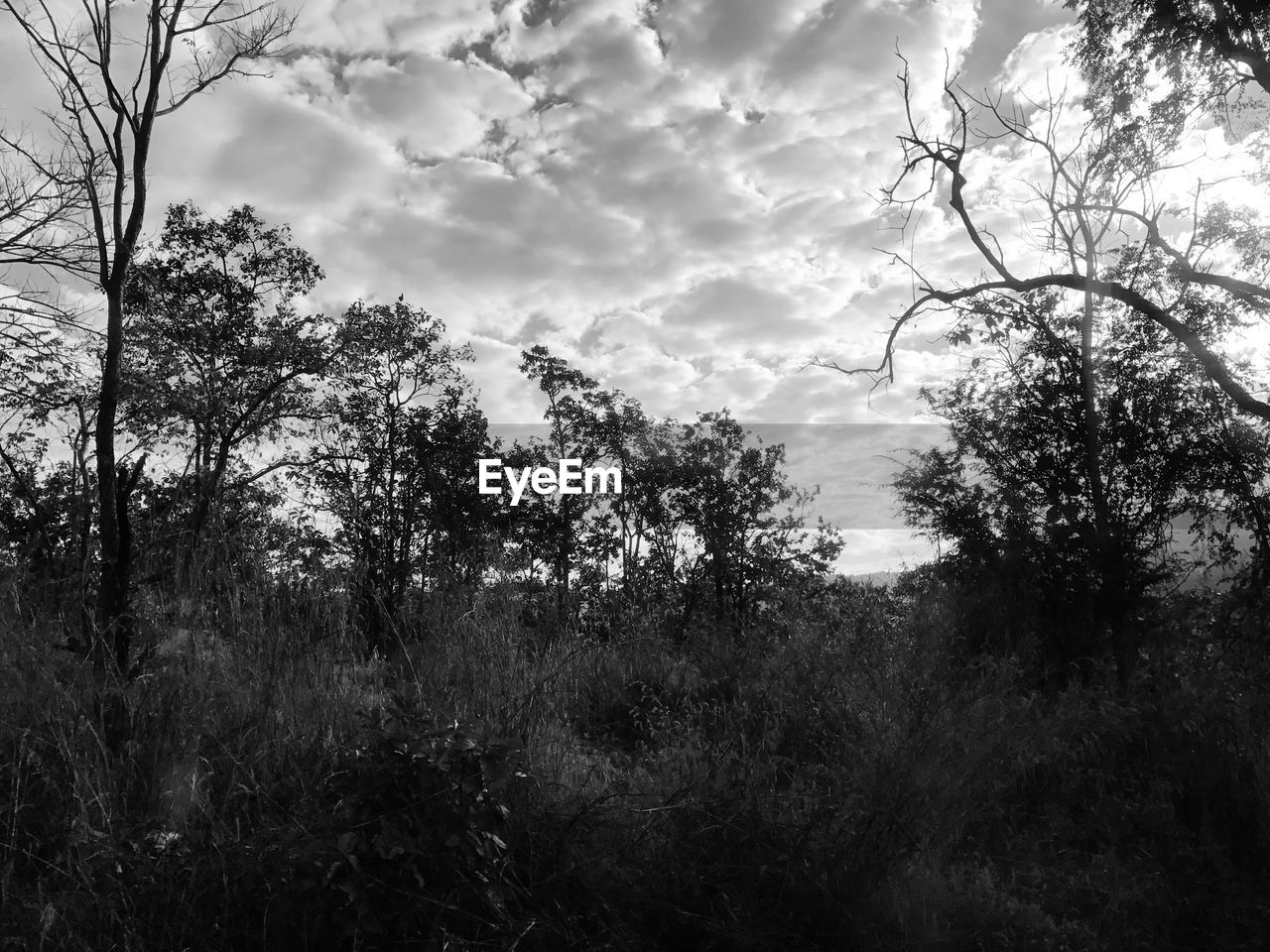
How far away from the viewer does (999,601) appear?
Result: 508 inches

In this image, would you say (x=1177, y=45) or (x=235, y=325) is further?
(x=235, y=325)

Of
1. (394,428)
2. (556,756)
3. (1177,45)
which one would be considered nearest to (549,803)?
(556,756)

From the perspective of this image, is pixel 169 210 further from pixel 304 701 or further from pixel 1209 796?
pixel 1209 796

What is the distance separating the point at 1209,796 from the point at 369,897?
5085 millimetres

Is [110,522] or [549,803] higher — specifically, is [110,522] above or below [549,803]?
above

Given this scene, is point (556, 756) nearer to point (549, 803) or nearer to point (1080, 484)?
point (549, 803)

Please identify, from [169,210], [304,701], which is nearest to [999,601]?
[304,701]

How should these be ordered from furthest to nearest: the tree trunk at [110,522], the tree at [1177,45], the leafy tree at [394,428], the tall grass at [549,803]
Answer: the leafy tree at [394,428]
the tree at [1177,45]
the tree trunk at [110,522]
the tall grass at [549,803]

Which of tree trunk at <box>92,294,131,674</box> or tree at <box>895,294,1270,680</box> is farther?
tree at <box>895,294,1270,680</box>

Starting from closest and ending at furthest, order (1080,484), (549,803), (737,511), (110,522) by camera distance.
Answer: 1. (549,803)
2. (110,522)
3. (1080,484)
4. (737,511)

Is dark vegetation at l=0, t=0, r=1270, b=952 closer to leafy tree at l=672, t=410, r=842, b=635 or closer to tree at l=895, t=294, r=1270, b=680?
tree at l=895, t=294, r=1270, b=680

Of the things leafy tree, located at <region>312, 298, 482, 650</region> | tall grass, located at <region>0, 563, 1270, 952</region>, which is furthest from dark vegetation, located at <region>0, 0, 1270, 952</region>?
leafy tree, located at <region>312, 298, 482, 650</region>

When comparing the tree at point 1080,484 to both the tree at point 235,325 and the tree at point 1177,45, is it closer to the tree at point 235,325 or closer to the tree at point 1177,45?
the tree at point 1177,45

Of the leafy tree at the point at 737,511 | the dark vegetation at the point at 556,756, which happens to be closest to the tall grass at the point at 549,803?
the dark vegetation at the point at 556,756
